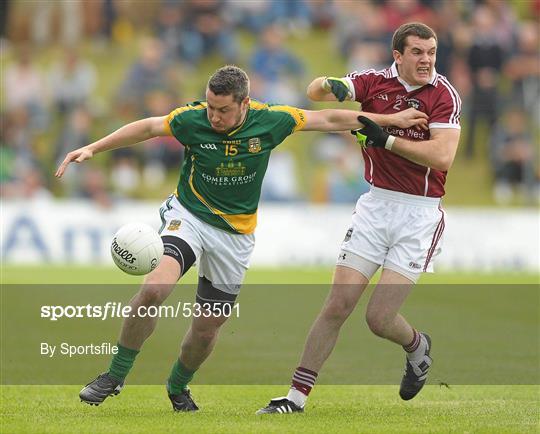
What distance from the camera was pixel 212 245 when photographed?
8648 mm

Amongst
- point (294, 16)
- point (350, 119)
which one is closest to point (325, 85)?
point (350, 119)

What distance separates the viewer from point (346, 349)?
499 inches

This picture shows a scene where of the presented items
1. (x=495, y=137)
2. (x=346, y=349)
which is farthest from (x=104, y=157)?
(x=346, y=349)

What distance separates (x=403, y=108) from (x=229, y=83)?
5.06 feet

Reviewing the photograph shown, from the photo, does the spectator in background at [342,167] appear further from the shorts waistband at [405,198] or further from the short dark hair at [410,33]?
the short dark hair at [410,33]

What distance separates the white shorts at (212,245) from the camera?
856 cm

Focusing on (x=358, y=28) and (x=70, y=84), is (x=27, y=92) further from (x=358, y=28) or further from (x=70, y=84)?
(x=358, y=28)

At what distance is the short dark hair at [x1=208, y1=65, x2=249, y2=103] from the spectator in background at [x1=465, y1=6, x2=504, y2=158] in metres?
17.8

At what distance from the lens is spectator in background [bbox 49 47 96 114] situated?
2527 centimetres

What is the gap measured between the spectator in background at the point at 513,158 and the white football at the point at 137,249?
17052 mm

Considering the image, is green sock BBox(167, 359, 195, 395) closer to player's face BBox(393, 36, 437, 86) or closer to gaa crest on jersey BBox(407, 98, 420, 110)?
gaa crest on jersey BBox(407, 98, 420, 110)

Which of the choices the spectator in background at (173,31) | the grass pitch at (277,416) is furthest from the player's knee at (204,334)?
the spectator in background at (173,31)

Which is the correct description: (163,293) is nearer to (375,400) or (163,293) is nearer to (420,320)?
(375,400)

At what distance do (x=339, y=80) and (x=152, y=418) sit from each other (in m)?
2.89
